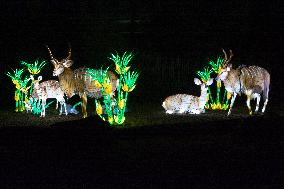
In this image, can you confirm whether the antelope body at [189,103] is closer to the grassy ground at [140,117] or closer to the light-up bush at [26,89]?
the grassy ground at [140,117]

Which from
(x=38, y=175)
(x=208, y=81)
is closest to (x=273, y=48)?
(x=208, y=81)

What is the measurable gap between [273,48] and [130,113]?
834 cm

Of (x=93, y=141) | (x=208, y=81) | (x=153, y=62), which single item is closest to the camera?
(x=93, y=141)

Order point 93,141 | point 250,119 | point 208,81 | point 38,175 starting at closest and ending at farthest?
point 38,175 < point 93,141 < point 250,119 < point 208,81

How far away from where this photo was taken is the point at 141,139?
9789mm

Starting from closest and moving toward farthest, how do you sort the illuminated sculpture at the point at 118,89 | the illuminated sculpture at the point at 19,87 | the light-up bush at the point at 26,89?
1. the illuminated sculpture at the point at 118,89
2. the light-up bush at the point at 26,89
3. the illuminated sculpture at the point at 19,87

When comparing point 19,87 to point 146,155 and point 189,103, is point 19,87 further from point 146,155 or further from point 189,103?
point 146,155

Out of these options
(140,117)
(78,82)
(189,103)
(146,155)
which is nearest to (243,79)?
(189,103)

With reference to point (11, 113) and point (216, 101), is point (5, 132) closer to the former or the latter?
point (11, 113)

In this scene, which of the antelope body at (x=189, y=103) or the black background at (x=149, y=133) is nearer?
the black background at (x=149, y=133)

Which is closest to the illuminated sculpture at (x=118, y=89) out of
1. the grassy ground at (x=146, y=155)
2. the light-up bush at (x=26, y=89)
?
the grassy ground at (x=146, y=155)

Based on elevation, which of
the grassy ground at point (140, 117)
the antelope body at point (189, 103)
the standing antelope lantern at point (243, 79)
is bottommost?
the grassy ground at point (140, 117)

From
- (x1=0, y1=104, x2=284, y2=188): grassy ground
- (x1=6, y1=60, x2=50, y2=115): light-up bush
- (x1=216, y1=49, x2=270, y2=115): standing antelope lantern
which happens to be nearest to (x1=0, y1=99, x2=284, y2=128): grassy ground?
(x1=6, y1=60, x2=50, y2=115): light-up bush

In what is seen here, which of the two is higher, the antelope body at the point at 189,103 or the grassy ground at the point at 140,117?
the antelope body at the point at 189,103
